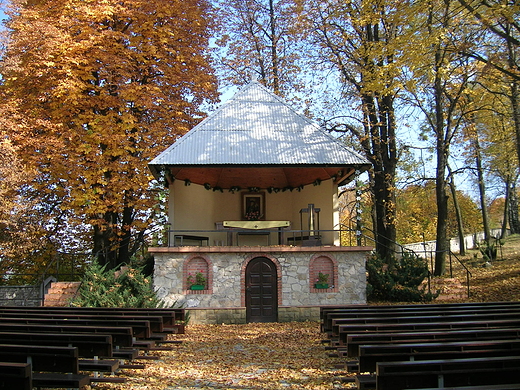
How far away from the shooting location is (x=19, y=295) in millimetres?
15742

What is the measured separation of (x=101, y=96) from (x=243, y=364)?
1213 centimetres

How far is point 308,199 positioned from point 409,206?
15.7m

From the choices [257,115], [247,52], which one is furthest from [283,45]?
[257,115]

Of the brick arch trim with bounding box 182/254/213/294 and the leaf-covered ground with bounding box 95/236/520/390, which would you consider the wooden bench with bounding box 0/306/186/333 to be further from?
the brick arch trim with bounding box 182/254/213/294

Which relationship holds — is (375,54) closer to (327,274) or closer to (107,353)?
(327,274)

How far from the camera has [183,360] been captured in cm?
865

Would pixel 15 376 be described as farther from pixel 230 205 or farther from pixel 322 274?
pixel 230 205

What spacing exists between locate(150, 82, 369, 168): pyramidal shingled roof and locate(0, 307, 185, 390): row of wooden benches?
6.76 metres

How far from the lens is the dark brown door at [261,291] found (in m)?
13.8

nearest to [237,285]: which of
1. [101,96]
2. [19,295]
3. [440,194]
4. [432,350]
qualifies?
[19,295]

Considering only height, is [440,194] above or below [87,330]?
above

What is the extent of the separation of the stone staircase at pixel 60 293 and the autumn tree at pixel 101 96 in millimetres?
1801

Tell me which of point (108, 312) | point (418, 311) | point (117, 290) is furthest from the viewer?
point (117, 290)

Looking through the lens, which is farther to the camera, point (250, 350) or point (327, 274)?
point (327, 274)
